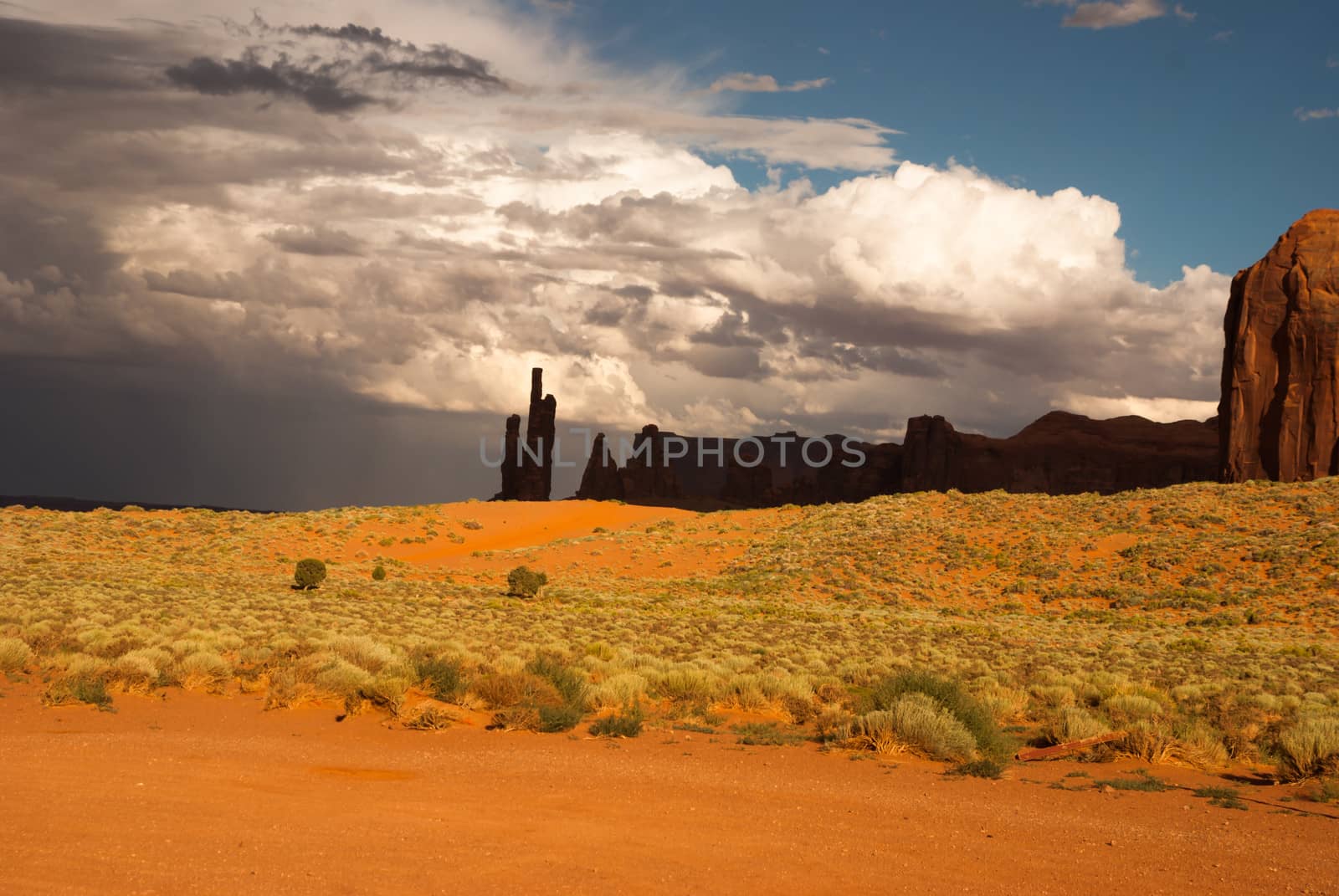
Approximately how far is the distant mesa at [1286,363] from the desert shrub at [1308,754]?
170 ft

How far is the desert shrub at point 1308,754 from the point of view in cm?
1213

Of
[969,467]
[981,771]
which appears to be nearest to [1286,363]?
[969,467]

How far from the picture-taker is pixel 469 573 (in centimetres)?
4825

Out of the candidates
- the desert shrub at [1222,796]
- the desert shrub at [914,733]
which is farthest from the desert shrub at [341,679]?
the desert shrub at [1222,796]

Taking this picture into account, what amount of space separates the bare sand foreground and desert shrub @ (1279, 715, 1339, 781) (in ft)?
1.90

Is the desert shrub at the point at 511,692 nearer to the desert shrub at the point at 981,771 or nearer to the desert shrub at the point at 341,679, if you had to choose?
the desert shrub at the point at 341,679

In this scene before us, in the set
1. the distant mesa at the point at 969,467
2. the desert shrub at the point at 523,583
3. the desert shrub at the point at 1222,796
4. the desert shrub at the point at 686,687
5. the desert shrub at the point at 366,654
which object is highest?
the distant mesa at the point at 969,467

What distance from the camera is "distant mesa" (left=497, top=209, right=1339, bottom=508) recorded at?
57.8 meters

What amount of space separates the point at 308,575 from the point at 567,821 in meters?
30.4

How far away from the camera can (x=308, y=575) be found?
1448 inches

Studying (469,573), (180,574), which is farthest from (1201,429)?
(180,574)

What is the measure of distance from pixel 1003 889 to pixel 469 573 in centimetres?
4253

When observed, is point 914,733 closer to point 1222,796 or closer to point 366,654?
point 1222,796

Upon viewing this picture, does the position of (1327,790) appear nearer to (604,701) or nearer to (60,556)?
(604,701)
